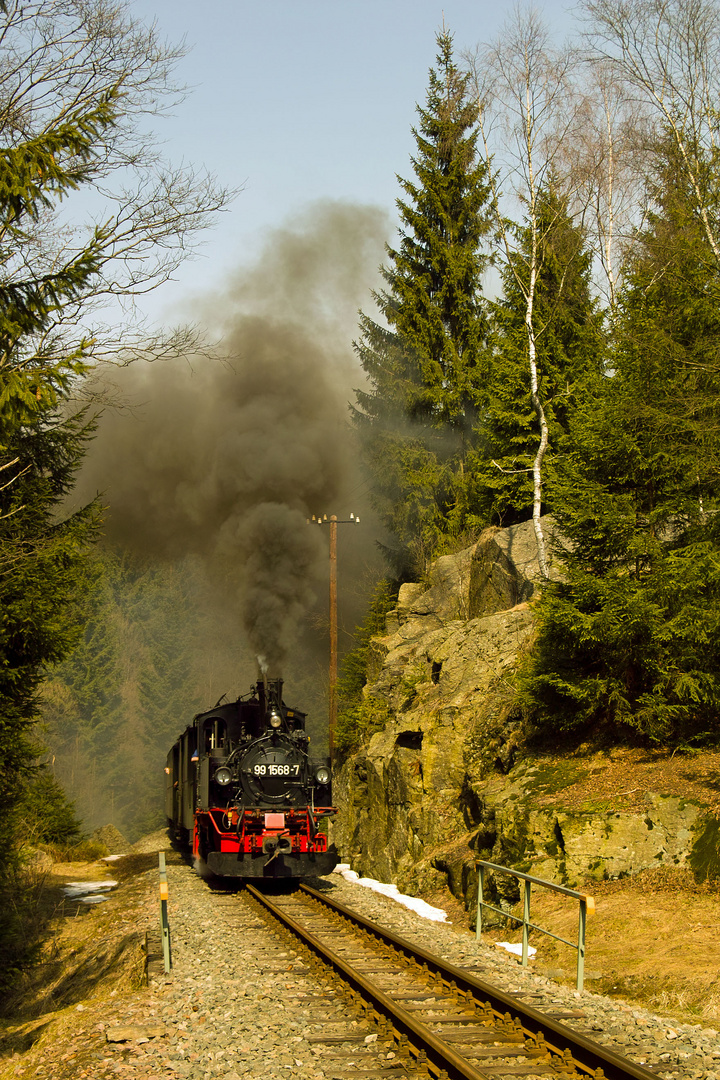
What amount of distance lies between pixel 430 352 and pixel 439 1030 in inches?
949

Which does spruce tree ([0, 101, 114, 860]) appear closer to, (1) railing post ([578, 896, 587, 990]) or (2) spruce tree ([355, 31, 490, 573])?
(1) railing post ([578, 896, 587, 990])

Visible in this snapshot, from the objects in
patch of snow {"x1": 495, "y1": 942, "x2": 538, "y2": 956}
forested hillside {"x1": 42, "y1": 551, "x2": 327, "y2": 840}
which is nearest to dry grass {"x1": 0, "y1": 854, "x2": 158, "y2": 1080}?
patch of snow {"x1": 495, "y1": 942, "x2": 538, "y2": 956}

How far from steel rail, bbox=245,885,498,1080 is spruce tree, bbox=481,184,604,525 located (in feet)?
46.6

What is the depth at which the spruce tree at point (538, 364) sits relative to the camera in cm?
2111

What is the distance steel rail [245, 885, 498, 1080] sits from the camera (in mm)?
5102

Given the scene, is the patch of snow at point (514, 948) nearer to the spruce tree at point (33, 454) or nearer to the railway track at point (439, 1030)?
the railway track at point (439, 1030)

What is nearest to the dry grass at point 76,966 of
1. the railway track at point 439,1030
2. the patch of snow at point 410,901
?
the railway track at point 439,1030

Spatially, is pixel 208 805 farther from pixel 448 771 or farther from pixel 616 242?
pixel 616 242

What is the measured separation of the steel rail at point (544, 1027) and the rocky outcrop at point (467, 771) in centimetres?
288

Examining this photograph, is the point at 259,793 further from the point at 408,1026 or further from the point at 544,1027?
the point at 544,1027

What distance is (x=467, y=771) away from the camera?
14.8 meters

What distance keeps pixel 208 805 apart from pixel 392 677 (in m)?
9.22

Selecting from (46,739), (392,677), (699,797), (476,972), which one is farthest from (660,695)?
(46,739)

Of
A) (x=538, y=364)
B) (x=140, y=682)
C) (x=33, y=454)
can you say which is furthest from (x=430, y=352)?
(x=140, y=682)
